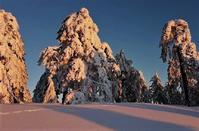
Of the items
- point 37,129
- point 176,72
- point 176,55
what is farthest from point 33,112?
point 176,72

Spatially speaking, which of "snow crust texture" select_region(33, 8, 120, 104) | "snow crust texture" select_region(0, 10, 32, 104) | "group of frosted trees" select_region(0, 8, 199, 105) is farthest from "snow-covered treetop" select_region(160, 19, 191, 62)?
"snow crust texture" select_region(0, 10, 32, 104)

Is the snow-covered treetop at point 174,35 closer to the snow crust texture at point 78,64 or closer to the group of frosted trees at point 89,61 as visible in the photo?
the group of frosted trees at point 89,61

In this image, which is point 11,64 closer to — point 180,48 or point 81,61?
point 81,61

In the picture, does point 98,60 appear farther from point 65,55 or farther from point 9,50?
point 9,50

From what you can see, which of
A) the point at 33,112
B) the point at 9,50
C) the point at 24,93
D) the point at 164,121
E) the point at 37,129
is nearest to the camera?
the point at 37,129

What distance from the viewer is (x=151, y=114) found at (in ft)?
50.9

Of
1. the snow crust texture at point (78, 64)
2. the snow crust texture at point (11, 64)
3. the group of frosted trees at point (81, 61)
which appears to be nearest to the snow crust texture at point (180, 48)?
the group of frosted trees at point (81, 61)

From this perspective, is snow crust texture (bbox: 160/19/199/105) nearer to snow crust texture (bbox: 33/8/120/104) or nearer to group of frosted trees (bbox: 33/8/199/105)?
group of frosted trees (bbox: 33/8/199/105)

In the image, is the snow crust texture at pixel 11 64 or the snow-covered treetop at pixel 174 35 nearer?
the snow crust texture at pixel 11 64

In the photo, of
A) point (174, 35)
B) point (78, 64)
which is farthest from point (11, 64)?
point (174, 35)

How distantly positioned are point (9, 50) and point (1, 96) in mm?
5222

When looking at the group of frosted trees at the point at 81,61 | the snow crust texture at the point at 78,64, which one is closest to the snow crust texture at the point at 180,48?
the group of frosted trees at the point at 81,61

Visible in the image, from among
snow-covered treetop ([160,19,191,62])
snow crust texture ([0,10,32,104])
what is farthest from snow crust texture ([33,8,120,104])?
snow-covered treetop ([160,19,191,62])

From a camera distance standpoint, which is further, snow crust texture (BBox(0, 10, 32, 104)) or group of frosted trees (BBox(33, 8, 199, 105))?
group of frosted trees (BBox(33, 8, 199, 105))
